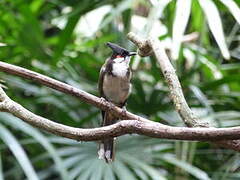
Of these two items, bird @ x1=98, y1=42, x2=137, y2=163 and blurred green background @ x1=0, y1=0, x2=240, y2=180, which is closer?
bird @ x1=98, y1=42, x2=137, y2=163

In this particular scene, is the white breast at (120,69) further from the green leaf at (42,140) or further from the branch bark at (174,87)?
the branch bark at (174,87)

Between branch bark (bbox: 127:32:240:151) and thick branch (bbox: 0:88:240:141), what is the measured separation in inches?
7.1

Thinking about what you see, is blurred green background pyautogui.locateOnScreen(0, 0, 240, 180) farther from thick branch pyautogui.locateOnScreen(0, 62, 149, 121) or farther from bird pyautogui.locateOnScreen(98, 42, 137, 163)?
thick branch pyautogui.locateOnScreen(0, 62, 149, 121)

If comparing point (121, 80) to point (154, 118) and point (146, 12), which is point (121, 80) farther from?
point (146, 12)

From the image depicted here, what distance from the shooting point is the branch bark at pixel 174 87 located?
122cm

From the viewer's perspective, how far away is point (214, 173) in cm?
252

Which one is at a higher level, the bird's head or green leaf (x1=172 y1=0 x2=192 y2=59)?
green leaf (x1=172 y1=0 x2=192 y2=59)

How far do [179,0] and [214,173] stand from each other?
107 centimetres

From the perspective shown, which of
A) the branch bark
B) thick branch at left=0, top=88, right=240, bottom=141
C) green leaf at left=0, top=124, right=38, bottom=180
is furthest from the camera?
green leaf at left=0, top=124, right=38, bottom=180

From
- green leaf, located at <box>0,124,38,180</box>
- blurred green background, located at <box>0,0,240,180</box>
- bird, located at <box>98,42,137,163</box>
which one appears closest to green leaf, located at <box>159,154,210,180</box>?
blurred green background, located at <box>0,0,240,180</box>

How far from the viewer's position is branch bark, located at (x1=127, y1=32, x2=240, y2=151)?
1.22m

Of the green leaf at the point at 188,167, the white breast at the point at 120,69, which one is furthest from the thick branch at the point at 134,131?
the green leaf at the point at 188,167

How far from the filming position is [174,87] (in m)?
1.32

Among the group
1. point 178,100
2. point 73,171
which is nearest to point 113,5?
point 73,171
